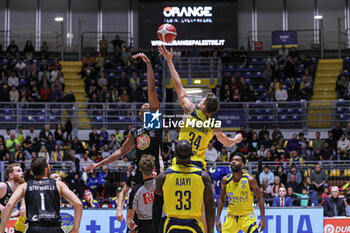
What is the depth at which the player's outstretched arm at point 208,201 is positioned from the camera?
6945mm

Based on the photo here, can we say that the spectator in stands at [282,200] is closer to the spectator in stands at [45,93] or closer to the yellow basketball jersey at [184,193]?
the yellow basketball jersey at [184,193]

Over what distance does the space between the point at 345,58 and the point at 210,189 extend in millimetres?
21426

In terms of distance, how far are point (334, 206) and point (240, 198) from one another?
556 centimetres

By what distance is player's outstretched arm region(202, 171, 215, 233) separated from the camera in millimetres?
6945

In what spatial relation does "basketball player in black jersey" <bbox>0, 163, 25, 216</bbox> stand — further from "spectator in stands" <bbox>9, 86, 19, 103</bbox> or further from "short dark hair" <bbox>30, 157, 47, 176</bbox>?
"spectator in stands" <bbox>9, 86, 19, 103</bbox>

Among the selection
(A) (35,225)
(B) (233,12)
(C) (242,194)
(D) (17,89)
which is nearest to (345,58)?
(B) (233,12)

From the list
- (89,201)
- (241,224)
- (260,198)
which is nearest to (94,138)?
(89,201)

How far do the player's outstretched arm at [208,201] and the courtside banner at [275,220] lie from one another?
7.01m

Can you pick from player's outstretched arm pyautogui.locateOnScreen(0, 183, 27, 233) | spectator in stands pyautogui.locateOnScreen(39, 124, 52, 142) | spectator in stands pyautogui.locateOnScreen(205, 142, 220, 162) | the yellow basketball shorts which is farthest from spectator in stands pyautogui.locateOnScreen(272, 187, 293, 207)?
player's outstretched arm pyautogui.locateOnScreen(0, 183, 27, 233)

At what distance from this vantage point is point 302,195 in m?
16.4

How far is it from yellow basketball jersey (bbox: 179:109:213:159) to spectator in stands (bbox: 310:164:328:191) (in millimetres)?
9568

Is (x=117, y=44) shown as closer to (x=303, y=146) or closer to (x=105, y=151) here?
(x=105, y=151)

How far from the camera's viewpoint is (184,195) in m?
6.88

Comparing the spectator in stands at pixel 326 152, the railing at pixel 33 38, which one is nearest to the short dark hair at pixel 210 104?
the spectator in stands at pixel 326 152
